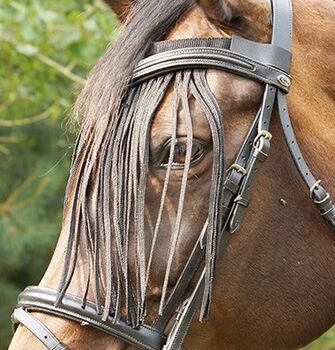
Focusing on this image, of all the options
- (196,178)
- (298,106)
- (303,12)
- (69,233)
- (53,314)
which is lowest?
(53,314)

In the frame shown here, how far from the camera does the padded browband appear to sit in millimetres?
2619

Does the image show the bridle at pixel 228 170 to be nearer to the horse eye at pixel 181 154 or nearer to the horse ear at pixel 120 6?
the horse eye at pixel 181 154

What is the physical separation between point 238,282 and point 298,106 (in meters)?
0.55

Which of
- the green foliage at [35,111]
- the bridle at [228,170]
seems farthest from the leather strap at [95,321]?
the green foliage at [35,111]

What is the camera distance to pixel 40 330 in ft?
8.16

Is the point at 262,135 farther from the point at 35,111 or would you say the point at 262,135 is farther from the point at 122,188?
the point at 35,111

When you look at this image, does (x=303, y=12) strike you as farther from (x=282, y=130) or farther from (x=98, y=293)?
(x=98, y=293)

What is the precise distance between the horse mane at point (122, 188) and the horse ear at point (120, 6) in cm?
34

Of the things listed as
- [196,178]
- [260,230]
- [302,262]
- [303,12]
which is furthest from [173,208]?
[303,12]

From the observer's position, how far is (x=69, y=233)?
2564mm

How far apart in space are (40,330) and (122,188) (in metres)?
0.45

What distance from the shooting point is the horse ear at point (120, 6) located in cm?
300

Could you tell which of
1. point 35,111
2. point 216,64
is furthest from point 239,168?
point 35,111

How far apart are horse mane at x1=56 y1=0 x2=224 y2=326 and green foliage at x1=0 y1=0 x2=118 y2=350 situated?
1.59 m
